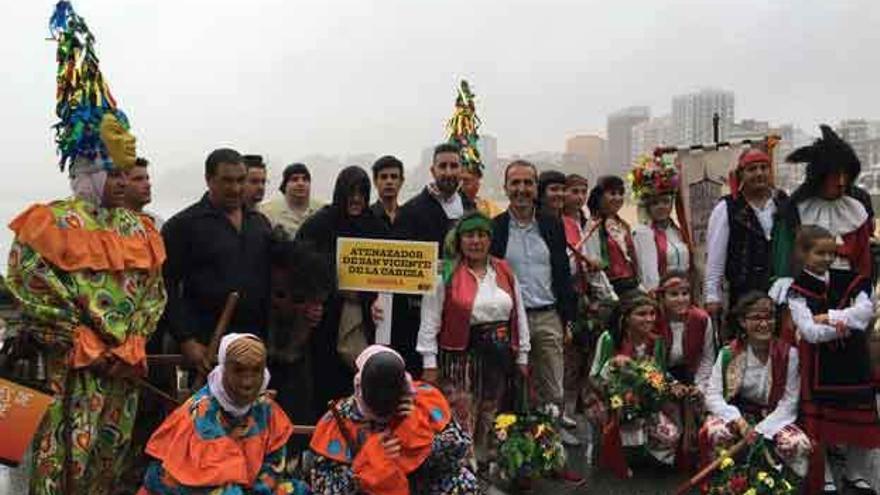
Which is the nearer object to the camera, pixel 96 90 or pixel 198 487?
pixel 198 487

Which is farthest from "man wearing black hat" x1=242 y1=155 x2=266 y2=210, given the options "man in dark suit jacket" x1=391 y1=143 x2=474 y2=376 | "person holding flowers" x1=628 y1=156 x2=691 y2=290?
"person holding flowers" x1=628 y1=156 x2=691 y2=290

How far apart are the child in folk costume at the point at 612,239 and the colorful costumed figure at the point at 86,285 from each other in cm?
338

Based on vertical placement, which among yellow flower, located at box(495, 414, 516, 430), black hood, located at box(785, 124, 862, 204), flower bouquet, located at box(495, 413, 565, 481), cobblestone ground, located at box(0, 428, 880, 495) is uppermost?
black hood, located at box(785, 124, 862, 204)

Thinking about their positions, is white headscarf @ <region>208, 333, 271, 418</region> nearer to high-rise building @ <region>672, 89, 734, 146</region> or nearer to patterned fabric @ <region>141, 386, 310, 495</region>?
patterned fabric @ <region>141, 386, 310, 495</region>

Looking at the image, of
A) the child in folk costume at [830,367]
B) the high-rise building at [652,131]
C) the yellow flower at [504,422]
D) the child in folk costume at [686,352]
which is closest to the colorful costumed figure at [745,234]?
the child in folk costume at [686,352]

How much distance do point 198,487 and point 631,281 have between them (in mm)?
3753

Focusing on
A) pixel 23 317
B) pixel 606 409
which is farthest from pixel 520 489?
pixel 23 317

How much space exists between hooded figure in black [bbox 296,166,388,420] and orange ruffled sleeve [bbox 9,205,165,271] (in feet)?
4.37

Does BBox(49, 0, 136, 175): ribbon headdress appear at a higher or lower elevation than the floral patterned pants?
higher

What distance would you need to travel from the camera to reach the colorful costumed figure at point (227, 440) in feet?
12.0

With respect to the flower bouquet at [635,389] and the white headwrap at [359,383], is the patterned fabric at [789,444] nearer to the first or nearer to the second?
the flower bouquet at [635,389]

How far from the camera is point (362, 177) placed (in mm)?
5309

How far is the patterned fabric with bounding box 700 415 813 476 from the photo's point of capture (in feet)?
15.5

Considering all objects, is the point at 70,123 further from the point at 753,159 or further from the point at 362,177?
the point at 753,159
